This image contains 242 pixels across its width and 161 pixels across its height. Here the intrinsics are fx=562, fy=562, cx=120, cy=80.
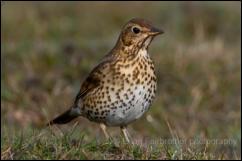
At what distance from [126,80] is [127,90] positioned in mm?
92

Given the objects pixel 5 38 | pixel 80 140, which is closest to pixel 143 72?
pixel 80 140

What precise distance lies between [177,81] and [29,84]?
2.09 meters

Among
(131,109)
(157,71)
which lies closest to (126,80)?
(131,109)

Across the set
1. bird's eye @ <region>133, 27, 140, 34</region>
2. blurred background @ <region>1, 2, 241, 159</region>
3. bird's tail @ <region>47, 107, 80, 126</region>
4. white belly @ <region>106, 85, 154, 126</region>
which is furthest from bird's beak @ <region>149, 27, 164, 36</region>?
blurred background @ <region>1, 2, 241, 159</region>

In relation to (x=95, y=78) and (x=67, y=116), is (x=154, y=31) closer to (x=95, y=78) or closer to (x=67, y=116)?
(x=95, y=78)

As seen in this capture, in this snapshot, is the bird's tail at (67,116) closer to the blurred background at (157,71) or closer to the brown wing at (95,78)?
the blurred background at (157,71)

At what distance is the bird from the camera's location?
511cm

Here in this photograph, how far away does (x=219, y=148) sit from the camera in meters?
6.27

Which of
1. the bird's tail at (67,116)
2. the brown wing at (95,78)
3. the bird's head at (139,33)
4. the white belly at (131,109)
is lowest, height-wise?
the bird's tail at (67,116)

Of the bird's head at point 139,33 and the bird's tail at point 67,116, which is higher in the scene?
the bird's head at point 139,33

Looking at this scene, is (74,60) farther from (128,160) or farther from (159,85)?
(128,160)

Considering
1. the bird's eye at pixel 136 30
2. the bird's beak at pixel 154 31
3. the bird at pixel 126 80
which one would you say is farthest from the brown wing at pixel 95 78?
the bird's beak at pixel 154 31

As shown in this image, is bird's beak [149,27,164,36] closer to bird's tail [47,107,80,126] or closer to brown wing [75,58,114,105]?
brown wing [75,58,114,105]

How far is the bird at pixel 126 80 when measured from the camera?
16.8 feet
